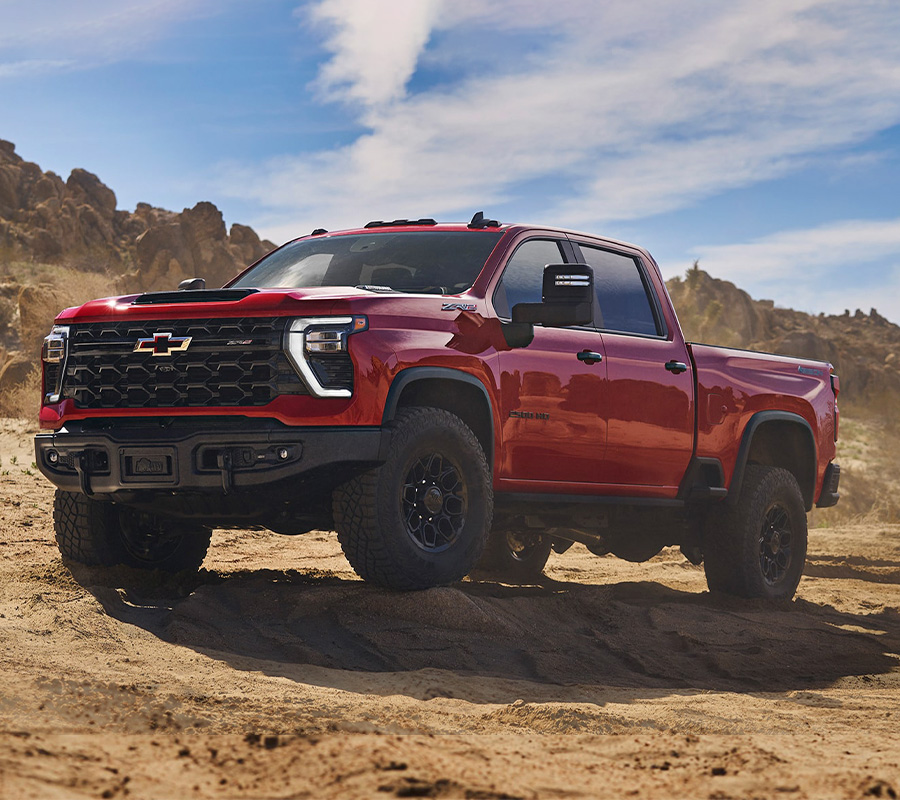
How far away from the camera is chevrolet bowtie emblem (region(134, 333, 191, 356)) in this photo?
5.95m

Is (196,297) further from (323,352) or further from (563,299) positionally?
(563,299)

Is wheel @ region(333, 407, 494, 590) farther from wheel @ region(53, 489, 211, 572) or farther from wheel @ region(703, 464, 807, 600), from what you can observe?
wheel @ region(703, 464, 807, 600)

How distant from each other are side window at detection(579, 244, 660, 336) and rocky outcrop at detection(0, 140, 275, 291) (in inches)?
1257

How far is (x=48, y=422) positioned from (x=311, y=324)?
1.70 meters

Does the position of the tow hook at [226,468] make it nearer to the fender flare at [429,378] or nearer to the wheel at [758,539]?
the fender flare at [429,378]

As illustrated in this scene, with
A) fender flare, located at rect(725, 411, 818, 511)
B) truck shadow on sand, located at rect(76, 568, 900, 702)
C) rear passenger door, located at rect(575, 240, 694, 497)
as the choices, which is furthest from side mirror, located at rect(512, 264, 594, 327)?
fender flare, located at rect(725, 411, 818, 511)

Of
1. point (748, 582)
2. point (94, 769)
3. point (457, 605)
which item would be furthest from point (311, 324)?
point (748, 582)

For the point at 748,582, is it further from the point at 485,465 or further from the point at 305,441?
the point at 305,441

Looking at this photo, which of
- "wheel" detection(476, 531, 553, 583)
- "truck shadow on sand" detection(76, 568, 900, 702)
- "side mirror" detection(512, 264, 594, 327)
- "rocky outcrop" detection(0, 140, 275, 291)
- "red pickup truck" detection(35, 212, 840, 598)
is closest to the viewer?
"truck shadow on sand" detection(76, 568, 900, 702)

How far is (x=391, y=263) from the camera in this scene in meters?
7.01

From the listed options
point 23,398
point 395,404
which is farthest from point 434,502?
point 23,398

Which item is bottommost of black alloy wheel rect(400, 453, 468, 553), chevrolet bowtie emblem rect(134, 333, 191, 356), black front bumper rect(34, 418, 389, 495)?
black alloy wheel rect(400, 453, 468, 553)

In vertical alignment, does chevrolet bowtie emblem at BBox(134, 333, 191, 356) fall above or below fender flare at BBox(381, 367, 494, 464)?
above

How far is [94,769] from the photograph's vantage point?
326cm
